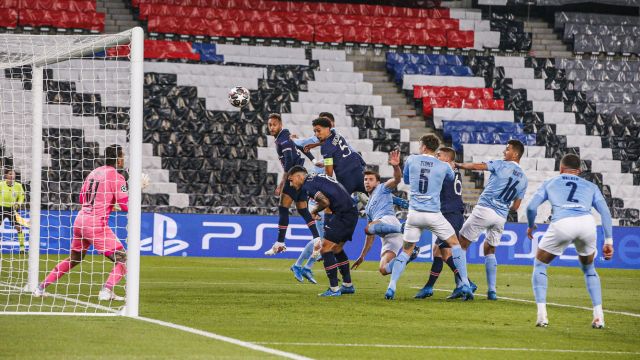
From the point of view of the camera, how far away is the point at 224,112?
27.7 m

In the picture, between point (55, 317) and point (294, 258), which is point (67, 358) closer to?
point (55, 317)

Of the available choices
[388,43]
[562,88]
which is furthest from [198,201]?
[562,88]

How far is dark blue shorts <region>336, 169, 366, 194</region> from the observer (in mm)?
15484

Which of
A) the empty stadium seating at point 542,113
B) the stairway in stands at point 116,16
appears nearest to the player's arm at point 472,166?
the empty stadium seating at point 542,113

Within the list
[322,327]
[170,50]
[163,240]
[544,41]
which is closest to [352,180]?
[322,327]

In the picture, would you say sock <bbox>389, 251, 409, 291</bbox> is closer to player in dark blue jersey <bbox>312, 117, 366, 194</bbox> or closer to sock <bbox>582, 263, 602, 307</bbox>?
player in dark blue jersey <bbox>312, 117, 366, 194</bbox>

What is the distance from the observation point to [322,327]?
10000 millimetres

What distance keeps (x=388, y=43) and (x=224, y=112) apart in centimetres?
747

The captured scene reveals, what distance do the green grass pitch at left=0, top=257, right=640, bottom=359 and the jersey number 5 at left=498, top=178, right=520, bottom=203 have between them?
56.9 inches

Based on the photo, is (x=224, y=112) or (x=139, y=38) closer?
(x=139, y=38)

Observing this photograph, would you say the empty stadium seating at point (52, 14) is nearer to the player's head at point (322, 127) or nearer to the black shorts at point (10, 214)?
the black shorts at point (10, 214)

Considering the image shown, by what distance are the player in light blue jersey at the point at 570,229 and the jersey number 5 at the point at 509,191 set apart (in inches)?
135

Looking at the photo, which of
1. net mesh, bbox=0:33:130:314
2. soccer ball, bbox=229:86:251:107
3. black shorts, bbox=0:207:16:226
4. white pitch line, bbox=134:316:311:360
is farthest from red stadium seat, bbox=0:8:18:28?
white pitch line, bbox=134:316:311:360

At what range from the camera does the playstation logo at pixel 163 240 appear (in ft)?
77.8
